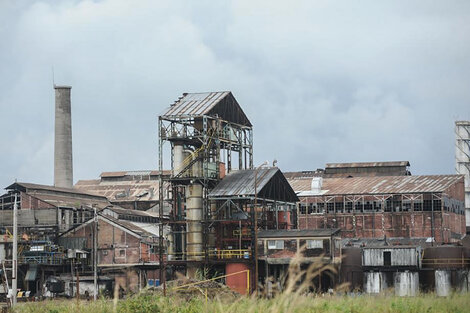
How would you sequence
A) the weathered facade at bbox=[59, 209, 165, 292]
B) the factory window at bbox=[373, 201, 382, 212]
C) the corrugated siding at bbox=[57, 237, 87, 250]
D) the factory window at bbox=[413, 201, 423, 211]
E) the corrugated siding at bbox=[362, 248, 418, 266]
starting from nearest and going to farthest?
the corrugated siding at bbox=[362, 248, 418, 266] → the weathered facade at bbox=[59, 209, 165, 292] → the corrugated siding at bbox=[57, 237, 87, 250] → the factory window at bbox=[413, 201, 423, 211] → the factory window at bbox=[373, 201, 382, 212]

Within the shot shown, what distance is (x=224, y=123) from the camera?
232 ft

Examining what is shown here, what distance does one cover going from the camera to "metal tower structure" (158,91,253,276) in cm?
6538

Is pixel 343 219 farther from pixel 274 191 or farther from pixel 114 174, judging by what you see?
pixel 114 174

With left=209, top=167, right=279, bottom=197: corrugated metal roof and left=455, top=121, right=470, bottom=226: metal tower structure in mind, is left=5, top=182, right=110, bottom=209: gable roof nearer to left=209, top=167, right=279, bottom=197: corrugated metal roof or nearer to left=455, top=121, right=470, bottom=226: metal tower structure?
left=209, top=167, right=279, bottom=197: corrugated metal roof

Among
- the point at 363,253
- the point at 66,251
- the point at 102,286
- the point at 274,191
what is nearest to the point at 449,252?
the point at 363,253

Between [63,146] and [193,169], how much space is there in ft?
121

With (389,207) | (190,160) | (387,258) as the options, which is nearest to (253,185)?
(190,160)

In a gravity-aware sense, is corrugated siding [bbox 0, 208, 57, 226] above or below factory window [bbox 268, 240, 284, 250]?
above

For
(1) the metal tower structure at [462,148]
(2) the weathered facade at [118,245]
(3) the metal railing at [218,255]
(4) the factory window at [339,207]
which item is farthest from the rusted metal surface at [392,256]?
(1) the metal tower structure at [462,148]

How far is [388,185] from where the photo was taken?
82938 millimetres

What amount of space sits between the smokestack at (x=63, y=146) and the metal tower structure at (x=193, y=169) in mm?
32174

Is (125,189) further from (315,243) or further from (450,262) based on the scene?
(450,262)

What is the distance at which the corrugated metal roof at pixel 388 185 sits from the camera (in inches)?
3169

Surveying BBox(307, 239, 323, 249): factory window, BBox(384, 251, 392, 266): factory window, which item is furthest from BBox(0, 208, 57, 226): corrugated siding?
BBox(384, 251, 392, 266): factory window
